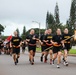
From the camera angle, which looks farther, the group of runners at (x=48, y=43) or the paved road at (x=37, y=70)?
the group of runners at (x=48, y=43)

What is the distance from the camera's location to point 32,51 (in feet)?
70.0

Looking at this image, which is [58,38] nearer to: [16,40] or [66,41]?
[66,41]

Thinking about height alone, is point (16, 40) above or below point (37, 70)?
above

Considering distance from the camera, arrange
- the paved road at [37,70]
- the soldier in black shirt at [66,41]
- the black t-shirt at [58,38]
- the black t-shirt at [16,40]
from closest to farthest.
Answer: the paved road at [37,70] → the black t-shirt at [58,38] → the soldier in black shirt at [66,41] → the black t-shirt at [16,40]

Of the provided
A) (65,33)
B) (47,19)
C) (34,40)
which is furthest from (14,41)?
(47,19)

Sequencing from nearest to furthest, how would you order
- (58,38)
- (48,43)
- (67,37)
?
(58,38) → (67,37) → (48,43)

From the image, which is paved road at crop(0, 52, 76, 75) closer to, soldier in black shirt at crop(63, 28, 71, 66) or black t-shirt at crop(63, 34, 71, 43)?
soldier in black shirt at crop(63, 28, 71, 66)

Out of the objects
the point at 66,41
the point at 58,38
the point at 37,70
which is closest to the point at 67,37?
the point at 66,41

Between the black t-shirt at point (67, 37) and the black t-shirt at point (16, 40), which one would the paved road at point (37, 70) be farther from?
the black t-shirt at point (16, 40)

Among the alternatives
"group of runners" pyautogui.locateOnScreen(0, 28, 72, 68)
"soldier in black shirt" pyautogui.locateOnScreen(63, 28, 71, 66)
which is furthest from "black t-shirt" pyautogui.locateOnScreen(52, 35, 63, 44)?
"soldier in black shirt" pyautogui.locateOnScreen(63, 28, 71, 66)

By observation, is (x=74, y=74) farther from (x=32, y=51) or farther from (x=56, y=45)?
(x=32, y=51)

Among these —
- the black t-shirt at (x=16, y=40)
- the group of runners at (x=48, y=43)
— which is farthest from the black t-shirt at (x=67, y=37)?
the black t-shirt at (x=16, y=40)

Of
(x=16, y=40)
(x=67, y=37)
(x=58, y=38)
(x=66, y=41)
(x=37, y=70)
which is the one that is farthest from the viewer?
(x=16, y=40)

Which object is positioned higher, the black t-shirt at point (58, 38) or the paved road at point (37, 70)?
the black t-shirt at point (58, 38)
